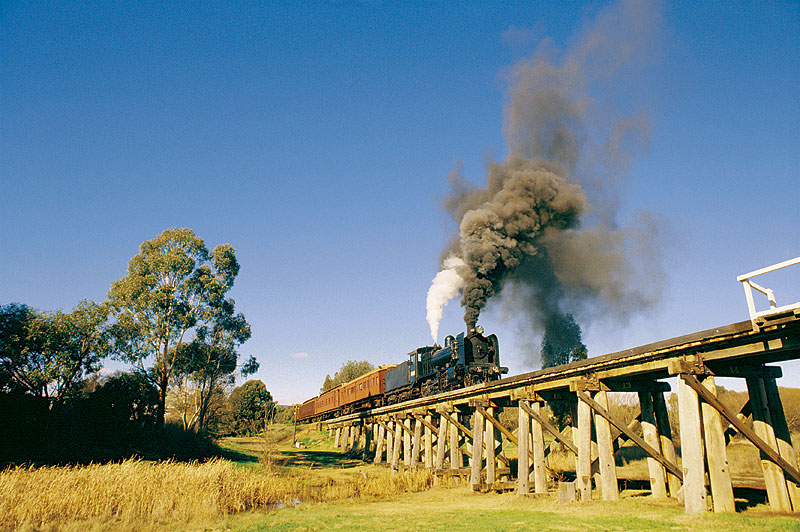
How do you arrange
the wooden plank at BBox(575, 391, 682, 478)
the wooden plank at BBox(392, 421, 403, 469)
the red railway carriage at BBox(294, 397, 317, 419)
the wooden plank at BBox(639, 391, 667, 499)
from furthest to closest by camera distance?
the red railway carriage at BBox(294, 397, 317, 419)
the wooden plank at BBox(392, 421, 403, 469)
the wooden plank at BBox(639, 391, 667, 499)
the wooden plank at BBox(575, 391, 682, 478)

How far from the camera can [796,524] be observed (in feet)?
25.0

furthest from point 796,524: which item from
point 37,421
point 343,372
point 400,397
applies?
point 343,372

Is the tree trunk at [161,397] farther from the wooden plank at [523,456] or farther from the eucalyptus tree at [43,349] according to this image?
the wooden plank at [523,456]

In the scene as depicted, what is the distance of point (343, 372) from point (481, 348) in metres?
63.0

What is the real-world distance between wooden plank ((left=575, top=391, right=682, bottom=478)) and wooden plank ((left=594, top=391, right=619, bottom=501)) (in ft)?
0.76

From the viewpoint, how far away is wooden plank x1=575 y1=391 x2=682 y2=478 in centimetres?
1047

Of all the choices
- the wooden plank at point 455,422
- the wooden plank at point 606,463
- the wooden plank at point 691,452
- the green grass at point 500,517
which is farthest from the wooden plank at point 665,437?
the wooden plank at point 455,422

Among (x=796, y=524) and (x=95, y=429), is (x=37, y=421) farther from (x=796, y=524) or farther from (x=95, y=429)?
(x=796, y=524)

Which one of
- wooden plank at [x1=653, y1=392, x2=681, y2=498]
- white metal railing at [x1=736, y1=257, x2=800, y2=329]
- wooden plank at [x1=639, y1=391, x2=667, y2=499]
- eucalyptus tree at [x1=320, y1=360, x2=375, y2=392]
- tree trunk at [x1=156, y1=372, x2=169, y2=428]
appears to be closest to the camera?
white metal railing at [x1=736, y1=257, x2=800, y2=329]

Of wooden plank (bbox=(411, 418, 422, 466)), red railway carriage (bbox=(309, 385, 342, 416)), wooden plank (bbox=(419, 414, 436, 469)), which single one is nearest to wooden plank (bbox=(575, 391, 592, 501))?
wooden plank (bbox=(419, 414, 436, 469))

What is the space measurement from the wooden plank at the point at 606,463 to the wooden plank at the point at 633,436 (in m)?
0.23

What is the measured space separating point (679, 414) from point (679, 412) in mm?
41

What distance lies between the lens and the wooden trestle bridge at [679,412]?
28.0ft

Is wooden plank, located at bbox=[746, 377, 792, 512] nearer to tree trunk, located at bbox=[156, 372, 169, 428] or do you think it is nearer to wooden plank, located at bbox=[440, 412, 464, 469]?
wooden plank, located at bbox=[440, 412, 464, 469]
